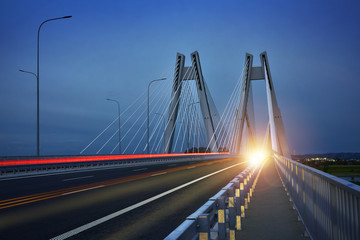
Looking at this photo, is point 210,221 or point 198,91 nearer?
point 210,221

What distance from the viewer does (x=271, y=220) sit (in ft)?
27.4

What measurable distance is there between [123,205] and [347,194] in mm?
7188

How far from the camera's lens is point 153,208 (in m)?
9.59

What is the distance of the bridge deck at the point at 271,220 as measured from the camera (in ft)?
22.9

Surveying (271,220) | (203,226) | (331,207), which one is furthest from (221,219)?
(271,220)

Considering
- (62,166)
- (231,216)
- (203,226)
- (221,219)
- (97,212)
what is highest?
(203,226)

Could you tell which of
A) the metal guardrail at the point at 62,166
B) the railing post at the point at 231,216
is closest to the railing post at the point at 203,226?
the railing post at the point at 231,216

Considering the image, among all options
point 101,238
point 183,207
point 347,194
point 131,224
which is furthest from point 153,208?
point 347,194

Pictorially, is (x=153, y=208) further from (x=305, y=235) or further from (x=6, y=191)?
(x=6, y=191)

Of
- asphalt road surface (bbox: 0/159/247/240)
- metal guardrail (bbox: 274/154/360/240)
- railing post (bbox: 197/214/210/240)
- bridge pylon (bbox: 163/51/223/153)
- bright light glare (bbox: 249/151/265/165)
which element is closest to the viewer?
metal guardrail (bbox: 274/154/360/240)

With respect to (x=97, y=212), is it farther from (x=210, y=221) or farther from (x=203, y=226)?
(x=203, y=226)

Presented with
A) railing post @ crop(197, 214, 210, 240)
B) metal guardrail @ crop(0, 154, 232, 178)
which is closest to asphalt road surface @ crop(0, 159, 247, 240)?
railing post @ crop(197, 214, 210, 240)

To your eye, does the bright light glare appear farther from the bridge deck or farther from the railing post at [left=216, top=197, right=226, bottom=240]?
the railing post at [left=216, top=197, right=226, bottom=240]

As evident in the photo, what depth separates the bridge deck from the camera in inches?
275
